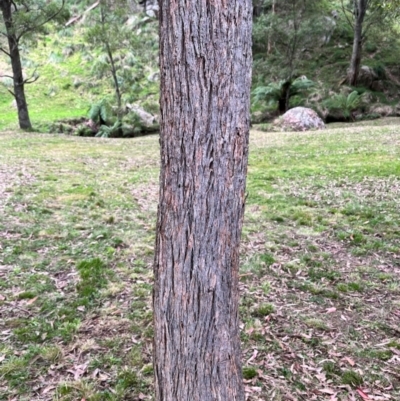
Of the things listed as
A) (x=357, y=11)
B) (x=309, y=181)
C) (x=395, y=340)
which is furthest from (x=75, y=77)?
(x=395, y=340)

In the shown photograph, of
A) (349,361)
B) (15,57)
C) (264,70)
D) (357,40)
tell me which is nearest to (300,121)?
(357,40)

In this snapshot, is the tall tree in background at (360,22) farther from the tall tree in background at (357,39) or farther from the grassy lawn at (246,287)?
the grassy lawn at (246,287)

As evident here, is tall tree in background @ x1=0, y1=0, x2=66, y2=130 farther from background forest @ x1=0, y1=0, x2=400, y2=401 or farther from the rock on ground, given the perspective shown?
the rock on ground

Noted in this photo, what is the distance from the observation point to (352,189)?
5.88 metres

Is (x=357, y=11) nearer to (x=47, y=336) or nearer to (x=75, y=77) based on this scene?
(x=75, y=77)

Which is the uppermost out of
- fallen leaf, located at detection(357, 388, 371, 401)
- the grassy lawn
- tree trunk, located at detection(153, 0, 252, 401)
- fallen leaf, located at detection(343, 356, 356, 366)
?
tree trunk, located at detection(153, 0, 252, 401)

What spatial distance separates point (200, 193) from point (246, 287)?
2.01 metres

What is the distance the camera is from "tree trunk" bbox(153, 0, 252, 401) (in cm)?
141

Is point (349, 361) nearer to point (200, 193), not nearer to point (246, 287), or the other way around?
point (246, 287)

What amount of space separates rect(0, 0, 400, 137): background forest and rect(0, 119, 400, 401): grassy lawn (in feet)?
29.1

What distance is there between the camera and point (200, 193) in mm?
1471

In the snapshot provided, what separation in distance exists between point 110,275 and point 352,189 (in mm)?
4121

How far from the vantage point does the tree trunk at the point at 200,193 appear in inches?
55.4

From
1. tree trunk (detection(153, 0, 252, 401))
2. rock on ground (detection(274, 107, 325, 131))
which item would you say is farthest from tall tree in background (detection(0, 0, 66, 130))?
tree trunk (detection(153, 0, 252, 401))
